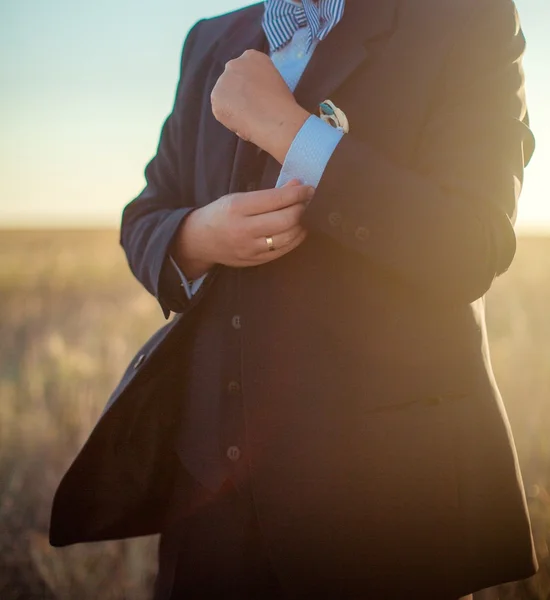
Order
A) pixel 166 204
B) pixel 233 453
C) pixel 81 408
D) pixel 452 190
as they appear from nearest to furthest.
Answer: pixel 452 190
pixel 233 453
pixel 166 204
pixel 81 408

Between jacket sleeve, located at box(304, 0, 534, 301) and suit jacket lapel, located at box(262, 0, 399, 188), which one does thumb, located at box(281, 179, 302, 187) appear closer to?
jacket sleeve, located at box(304, 0, 534, 301)

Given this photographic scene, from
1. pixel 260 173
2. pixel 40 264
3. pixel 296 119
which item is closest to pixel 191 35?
pixel 260 173

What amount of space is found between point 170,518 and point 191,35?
54.5 inches

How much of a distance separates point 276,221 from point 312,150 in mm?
158

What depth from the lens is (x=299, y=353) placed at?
145 centimetres

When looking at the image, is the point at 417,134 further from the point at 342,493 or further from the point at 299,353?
the point at 342,493

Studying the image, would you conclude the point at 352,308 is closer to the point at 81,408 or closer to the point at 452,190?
the point at 452,190

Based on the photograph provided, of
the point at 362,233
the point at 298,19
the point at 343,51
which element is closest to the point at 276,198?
Answer: the point at 362,233

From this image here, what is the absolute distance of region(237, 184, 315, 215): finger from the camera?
129 centimetres

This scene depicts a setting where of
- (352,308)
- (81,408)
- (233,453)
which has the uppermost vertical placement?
(352,308)

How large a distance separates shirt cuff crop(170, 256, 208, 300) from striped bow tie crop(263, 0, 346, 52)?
60cm

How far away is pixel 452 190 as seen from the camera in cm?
126

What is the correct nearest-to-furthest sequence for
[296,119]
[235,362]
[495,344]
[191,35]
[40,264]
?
1. [296,119]
2. [235,362]
3. [191,35]
4. [495,344]
5. [40,264]

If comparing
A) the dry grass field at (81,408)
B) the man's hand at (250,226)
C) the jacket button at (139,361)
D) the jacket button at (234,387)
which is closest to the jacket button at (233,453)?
the jacket button at (234,387)
